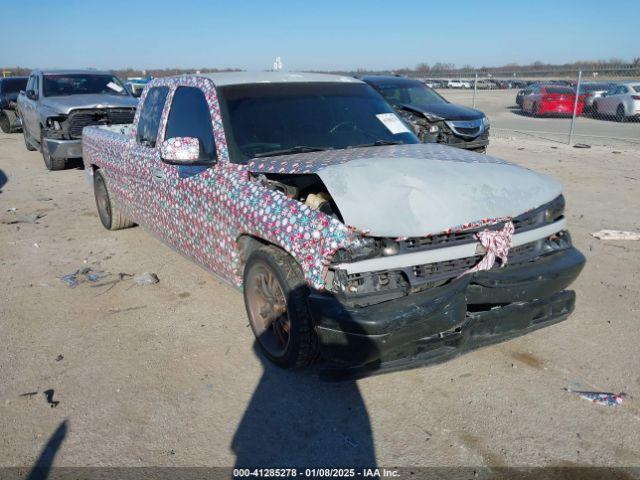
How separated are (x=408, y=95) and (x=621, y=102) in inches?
441

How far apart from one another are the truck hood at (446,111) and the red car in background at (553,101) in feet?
40.4

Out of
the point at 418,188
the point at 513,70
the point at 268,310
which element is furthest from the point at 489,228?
the point at 513,70

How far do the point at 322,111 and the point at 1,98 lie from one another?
17850 millimetres

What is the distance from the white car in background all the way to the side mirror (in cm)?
1993

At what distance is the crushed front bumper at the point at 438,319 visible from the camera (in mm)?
2770

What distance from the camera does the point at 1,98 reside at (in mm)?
18031

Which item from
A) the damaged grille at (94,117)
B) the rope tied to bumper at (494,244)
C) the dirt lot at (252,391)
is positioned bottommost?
the dirt lot at (252,391)

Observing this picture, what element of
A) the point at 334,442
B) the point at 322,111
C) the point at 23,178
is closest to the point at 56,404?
the point at 334,442

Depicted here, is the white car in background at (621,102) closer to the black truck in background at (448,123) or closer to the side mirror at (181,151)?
the black truck in background at (448,123)

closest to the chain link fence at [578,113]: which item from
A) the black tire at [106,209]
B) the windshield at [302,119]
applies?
the windshield at [302,119]

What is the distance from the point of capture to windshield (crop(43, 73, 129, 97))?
470 inches

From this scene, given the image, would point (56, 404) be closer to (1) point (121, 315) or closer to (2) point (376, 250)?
(1) point (121, 315)

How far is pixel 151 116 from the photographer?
5.04 metres

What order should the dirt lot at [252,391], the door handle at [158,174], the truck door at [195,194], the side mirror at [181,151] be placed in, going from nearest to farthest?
the dirt lot at [252,391] < the side mirror at [181,151] < the truck door at [195,194] < the door handle at [158,174]
